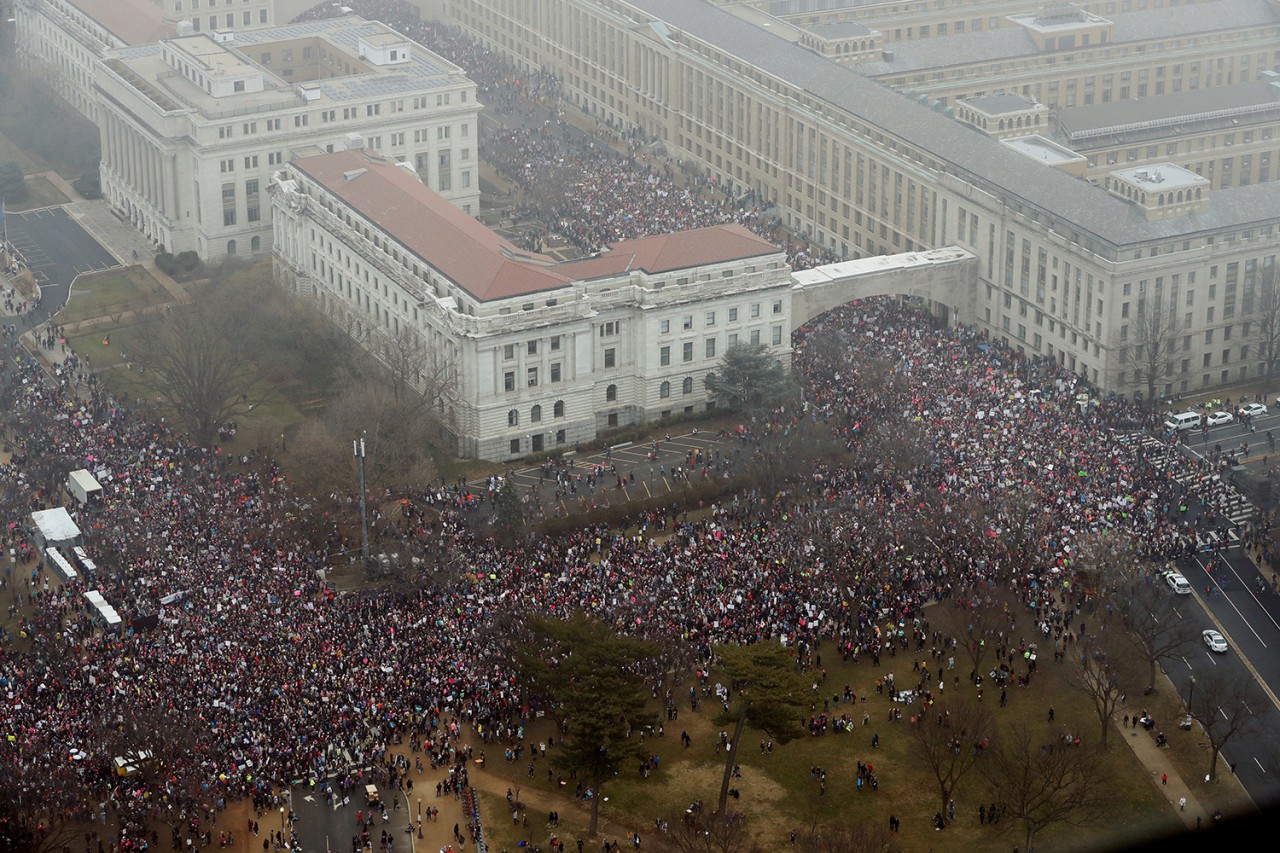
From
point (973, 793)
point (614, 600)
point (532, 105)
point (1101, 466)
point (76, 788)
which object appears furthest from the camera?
point (532, 105)

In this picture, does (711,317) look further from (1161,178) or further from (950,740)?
(950,740)

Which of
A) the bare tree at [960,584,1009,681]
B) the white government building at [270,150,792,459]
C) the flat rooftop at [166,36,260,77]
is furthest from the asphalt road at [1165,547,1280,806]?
the flat rooftop at [166,36,260,77]

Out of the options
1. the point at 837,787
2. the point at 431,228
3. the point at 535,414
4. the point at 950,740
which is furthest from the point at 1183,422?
the point at 431,228

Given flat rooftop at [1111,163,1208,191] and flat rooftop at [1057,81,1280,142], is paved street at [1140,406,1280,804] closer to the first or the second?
flat rooftop at [1111,163,1208,191]

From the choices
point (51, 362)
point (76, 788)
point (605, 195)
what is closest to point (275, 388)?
point (51, 362)

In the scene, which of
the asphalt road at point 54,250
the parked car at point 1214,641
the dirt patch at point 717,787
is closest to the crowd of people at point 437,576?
the dirt patch at point 717,787

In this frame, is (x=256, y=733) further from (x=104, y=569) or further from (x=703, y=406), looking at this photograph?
(x=703, y=406)
